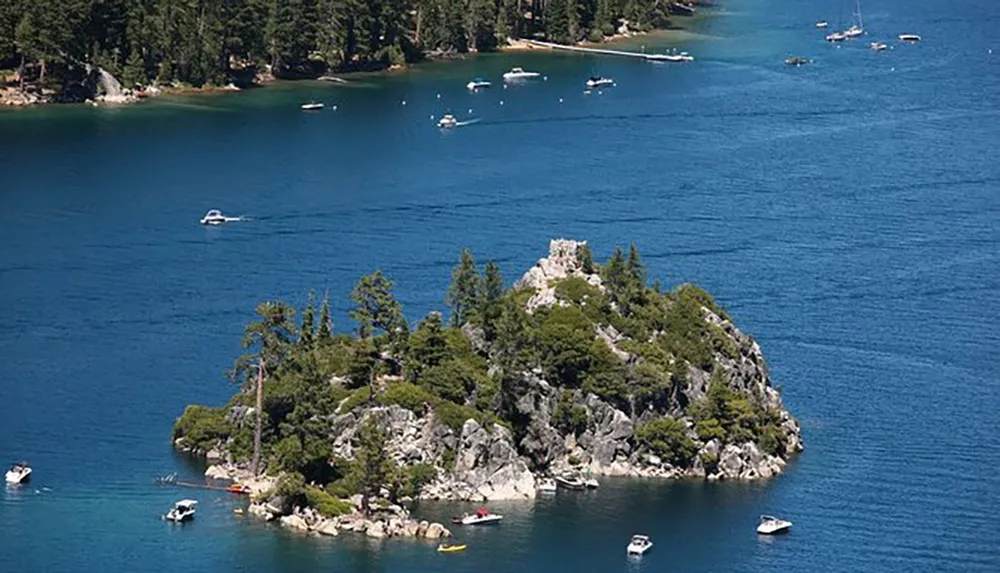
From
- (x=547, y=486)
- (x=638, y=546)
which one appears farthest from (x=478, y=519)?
(x=638, y=546)

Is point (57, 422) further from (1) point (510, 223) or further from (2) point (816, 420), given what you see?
(1) point (510, 223)

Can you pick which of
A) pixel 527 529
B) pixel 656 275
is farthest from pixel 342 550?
pixel 656 275

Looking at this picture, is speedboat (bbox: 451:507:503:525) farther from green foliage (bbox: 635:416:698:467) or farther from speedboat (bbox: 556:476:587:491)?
green foliage (bbox: 635:416:698:467)

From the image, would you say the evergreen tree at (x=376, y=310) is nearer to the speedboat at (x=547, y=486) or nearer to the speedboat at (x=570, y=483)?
the speedboat at (x=547, y=486)

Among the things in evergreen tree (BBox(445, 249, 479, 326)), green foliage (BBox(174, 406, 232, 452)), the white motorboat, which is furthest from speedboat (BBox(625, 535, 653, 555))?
the white motorboat

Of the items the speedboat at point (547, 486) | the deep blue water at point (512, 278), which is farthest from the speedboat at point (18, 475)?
the speedboat at point (547, 486)

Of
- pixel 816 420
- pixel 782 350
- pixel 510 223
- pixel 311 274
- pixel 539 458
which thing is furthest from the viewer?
pixel 510 223

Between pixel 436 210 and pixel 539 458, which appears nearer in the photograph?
pixel 539 458
